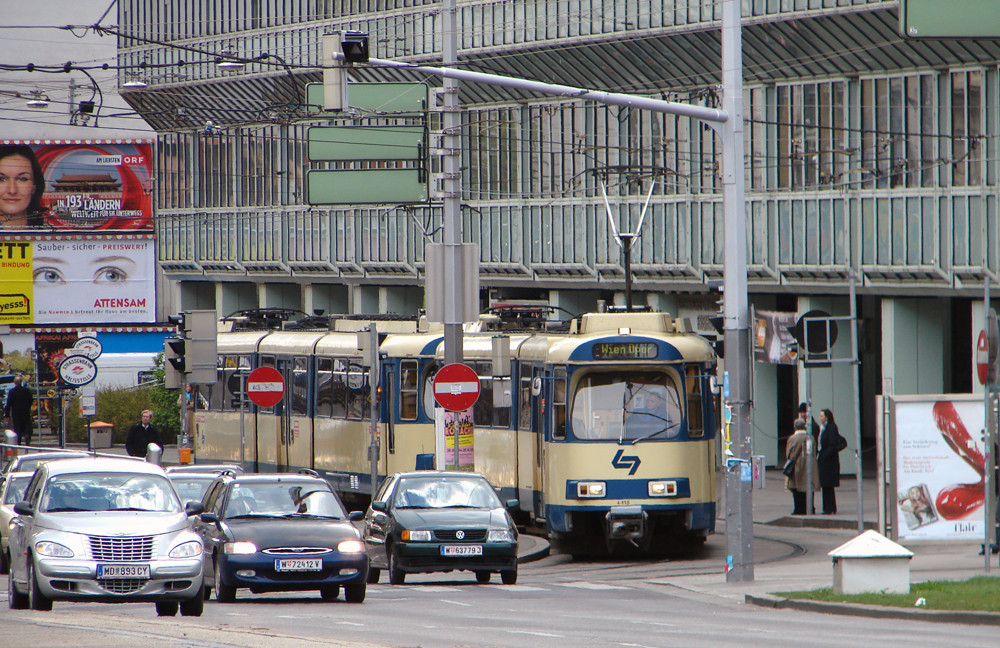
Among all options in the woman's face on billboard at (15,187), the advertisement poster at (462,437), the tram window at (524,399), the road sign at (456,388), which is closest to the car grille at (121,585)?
the road sign at (456,388)

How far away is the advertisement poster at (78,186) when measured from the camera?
65500 mm

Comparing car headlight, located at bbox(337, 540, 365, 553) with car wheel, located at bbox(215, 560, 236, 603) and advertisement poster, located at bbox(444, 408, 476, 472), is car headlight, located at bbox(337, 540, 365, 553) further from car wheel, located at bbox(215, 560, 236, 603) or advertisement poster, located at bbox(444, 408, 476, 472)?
advertisement poster, located at bbox(444, 408, 476, 472)

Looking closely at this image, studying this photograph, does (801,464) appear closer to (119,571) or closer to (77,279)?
(119,571)

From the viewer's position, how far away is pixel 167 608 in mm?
17172

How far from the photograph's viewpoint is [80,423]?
49.5 metres

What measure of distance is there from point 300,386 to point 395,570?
447 inches

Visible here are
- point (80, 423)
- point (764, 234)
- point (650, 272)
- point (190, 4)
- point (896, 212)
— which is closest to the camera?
point (896, 212)

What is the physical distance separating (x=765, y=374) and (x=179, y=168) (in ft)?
96.1

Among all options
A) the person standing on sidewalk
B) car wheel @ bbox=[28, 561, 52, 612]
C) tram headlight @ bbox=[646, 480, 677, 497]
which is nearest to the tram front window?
tram headlight @ bbox=[646, 480, 677, 497]

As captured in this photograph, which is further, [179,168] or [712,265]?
[179,168]

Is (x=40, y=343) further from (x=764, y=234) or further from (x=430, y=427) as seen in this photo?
(x=430, y=427)

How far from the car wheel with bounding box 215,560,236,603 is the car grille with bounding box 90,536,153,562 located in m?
2.88

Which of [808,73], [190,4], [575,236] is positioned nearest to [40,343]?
[190,4]

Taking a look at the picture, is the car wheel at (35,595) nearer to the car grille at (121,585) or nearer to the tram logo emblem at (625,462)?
the car grille at (121,585)
